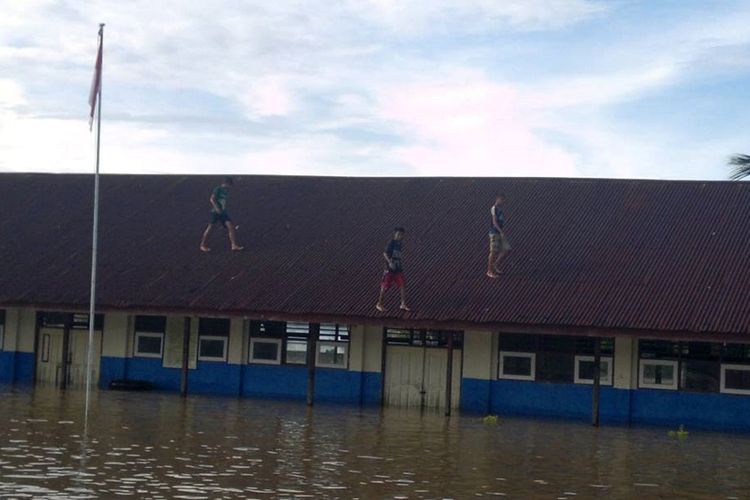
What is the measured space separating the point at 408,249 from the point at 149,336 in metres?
6.26

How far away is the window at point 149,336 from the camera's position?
28.9m

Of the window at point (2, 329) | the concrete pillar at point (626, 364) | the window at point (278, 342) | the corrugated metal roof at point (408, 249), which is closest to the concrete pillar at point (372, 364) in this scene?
the corrugated metal roof at point (408, 249)

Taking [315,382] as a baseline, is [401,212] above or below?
above

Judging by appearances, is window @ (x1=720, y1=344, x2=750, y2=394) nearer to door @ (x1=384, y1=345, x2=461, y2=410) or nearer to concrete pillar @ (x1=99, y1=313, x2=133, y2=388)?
door @ (x1=384, y1=345, x2=461, y2=410)

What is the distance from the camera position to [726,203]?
94.7 ft

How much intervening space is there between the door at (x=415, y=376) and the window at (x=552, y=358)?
1.18 m

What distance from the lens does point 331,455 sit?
17.6 meters

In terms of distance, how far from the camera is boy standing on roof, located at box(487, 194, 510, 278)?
1019 inches

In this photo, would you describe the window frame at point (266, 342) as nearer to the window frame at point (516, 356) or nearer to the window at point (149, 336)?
the window at point (149, 336)

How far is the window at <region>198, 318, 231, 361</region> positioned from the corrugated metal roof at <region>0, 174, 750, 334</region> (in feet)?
3.91

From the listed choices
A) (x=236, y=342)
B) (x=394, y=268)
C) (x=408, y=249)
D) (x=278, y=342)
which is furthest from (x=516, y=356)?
(x=236, y=342)

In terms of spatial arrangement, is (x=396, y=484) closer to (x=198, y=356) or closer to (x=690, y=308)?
(x=690, y=308)

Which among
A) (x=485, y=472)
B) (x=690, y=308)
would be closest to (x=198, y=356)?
(x=690, y=308)

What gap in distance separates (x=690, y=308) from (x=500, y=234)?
171 inches
